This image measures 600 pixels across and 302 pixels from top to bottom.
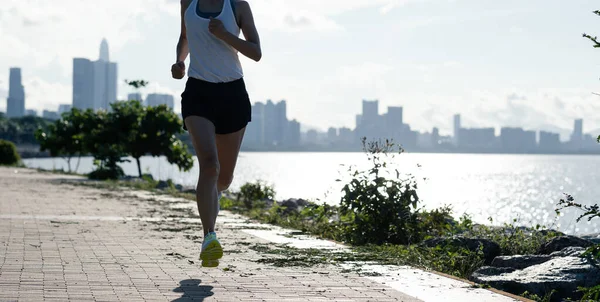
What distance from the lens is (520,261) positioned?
20.6ft

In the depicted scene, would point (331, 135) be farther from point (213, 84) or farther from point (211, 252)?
point (211, 252)

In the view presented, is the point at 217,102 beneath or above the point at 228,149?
above

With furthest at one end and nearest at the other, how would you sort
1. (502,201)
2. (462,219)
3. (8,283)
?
1. (502,201)
2. (462,219)
3. (8,283)

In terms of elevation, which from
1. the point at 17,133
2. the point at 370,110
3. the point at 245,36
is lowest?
the point at 245,36

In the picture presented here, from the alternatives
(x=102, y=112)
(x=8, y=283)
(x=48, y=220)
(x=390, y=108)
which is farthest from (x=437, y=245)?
(x=390, y=108)

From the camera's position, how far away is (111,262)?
612cm

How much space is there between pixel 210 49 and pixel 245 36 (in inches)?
11.2

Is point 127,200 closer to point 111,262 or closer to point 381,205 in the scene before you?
point 381,205

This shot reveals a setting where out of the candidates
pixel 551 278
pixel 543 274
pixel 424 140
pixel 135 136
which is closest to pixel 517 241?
pixel 543 274

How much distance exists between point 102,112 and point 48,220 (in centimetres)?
2593

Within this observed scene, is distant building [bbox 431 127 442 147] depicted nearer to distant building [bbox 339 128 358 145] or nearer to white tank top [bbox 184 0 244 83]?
distant building [bbox 339 128 358 145]

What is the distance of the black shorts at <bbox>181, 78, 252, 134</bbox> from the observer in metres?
5.47

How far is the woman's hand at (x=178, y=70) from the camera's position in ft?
18.8

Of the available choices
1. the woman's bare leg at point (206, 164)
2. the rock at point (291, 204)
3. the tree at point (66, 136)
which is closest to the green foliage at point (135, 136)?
the tree at point (66, 136)
